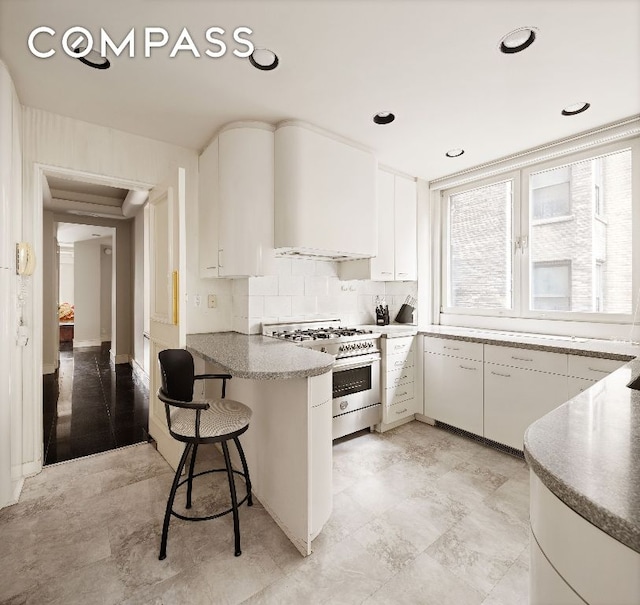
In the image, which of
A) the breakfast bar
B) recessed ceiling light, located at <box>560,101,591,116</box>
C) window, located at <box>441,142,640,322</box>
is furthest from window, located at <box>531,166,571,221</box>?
the breakfast bar

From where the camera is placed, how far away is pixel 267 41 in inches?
66.0

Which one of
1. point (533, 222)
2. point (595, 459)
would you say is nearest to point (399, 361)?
point (533, 222)

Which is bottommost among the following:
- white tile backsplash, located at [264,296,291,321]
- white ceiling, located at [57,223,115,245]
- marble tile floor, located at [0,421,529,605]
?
marble tile floor, located at [0,421,529,605]

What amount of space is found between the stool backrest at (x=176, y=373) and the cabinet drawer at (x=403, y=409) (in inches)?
71.4

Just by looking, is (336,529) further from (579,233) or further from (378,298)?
(579,233)

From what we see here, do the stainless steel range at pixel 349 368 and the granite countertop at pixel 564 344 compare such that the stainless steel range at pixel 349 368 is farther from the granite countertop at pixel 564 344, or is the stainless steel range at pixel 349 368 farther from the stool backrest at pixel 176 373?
the stool backrest at pixel 176 373

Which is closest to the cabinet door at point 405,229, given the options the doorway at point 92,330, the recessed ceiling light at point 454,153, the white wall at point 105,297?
the recessed ceiling light at point 454,153

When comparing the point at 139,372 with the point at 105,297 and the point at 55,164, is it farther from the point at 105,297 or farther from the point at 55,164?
the point at 105,297

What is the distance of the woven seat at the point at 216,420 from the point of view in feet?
5.39

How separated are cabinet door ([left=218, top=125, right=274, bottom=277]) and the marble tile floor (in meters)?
1.55

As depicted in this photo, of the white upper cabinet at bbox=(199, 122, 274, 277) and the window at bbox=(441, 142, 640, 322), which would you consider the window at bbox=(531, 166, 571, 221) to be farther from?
the white upper cabinet at bbox=(199, 122, 274, 277)

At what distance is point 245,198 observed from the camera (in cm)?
250

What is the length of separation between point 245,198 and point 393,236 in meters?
1.60

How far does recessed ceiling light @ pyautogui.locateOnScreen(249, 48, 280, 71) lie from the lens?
176 cm
